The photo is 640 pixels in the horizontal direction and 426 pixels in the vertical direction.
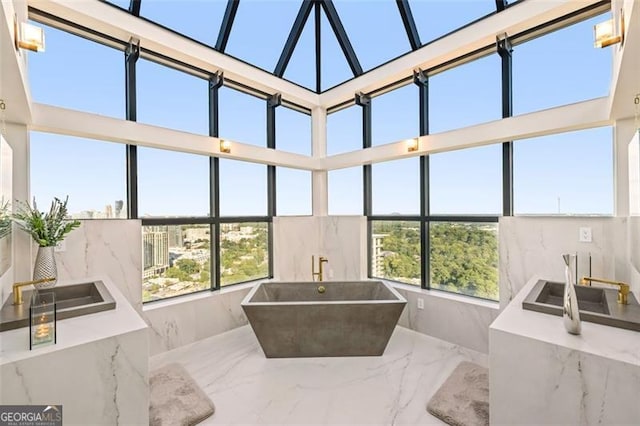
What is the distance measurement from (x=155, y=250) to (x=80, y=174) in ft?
3.42

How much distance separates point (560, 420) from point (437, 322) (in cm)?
193

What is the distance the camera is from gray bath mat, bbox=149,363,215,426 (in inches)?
78.3

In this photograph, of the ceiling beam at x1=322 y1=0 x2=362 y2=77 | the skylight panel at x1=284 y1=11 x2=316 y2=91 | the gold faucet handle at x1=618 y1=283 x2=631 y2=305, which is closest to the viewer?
the gold faucet handle at x1=618 y1=283 x2=631 y2=305

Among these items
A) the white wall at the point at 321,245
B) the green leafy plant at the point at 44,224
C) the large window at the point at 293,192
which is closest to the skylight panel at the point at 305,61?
the large window at the point at 293,192

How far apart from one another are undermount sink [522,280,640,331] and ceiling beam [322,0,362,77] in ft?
11.7

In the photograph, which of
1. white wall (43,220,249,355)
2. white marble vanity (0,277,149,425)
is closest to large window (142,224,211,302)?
white wall (43,220,249,355)

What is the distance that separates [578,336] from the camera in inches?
57.8

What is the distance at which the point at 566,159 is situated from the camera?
2654mm

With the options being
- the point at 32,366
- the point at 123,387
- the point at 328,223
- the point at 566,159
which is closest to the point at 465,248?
the point at 566,159

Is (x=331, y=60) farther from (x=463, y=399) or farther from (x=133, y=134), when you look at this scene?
(x=463, y=399)

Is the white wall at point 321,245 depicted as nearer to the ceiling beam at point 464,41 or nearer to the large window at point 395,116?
the large window at point 395,116

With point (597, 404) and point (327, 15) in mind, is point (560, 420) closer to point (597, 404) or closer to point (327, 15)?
point (597, 404)

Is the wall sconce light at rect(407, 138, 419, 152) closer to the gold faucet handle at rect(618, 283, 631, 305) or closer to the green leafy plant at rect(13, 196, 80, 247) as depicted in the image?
the gold faucet handle at rect(618, 283, 631, 305)

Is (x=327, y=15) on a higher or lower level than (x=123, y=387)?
higher
